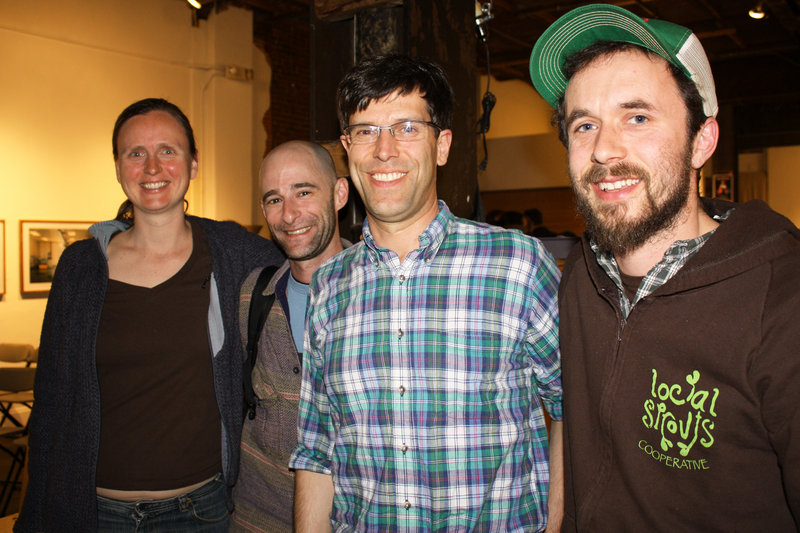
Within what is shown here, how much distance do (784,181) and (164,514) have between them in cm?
1219

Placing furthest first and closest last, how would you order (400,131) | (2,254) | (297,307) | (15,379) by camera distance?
(2,254), (15,379), (297,307), (400,131)

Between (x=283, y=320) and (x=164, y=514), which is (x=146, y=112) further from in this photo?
(x=164, y=514)

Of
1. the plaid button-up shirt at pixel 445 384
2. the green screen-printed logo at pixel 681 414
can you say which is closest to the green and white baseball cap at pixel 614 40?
the plaid button-up shirt at pixel 445 384

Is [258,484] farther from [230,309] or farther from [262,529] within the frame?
[230,309]

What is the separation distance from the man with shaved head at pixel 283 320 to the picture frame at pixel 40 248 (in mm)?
4846

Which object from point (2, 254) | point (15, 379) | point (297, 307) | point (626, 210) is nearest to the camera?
point (626, 210)

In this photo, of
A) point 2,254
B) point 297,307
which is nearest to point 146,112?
point 297,307

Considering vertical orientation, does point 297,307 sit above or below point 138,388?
above

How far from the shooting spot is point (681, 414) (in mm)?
1194

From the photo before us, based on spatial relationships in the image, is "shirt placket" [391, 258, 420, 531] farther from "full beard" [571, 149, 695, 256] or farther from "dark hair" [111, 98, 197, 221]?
"dark hair" [111, 98, 197, 221]

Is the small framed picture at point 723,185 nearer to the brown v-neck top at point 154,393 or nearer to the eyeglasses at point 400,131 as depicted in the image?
the eyeglasses at point 400,131

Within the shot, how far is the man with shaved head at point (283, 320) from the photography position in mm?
1928

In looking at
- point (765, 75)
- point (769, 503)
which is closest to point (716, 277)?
point (769, 503)

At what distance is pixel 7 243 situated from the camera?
6.05 meters
